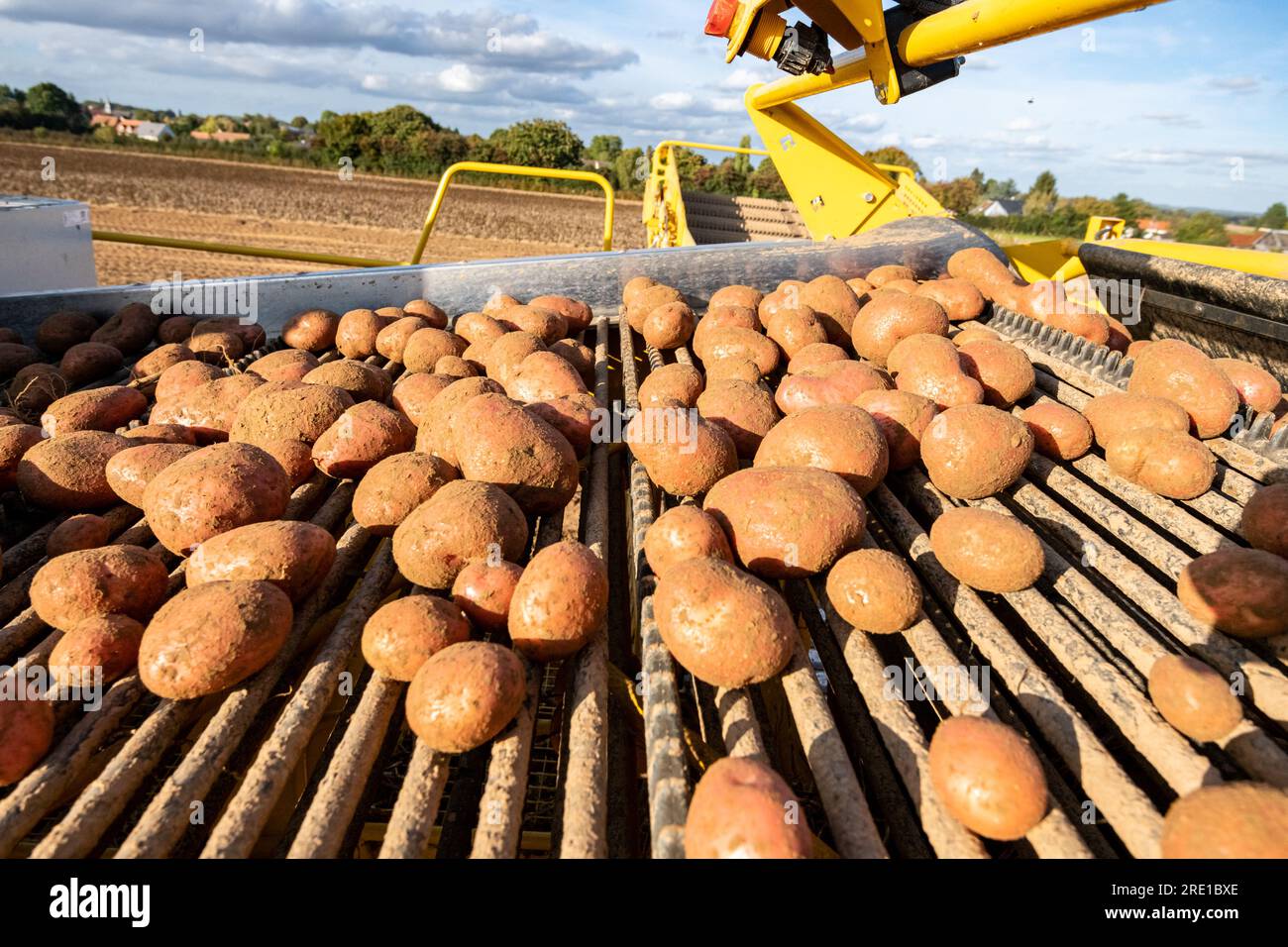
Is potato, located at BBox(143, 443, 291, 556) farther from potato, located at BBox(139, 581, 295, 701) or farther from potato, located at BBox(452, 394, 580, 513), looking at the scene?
potato, located at BBox(452, 394, 580, 513)

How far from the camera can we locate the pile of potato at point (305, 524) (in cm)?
159

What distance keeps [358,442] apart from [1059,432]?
2.33m

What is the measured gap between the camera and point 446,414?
2.41 meters

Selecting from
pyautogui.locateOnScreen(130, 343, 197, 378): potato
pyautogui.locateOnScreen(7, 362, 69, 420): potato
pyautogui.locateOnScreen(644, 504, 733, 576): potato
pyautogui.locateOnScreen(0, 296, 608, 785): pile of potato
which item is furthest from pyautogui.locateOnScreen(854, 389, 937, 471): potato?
pyautogui.locateOnScreen(7, 362, 69, 420): potato

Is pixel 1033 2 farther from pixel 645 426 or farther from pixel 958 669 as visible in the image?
pixel 958 669

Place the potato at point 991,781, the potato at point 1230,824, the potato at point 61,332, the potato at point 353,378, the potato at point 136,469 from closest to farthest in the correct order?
1. the potato at point 1230,824
2. the potato at point 991,781
3. the potato at point 136,469
4. the potato at point 353,378
5. the potato at point 61,332

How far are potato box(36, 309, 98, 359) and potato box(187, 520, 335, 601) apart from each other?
2.57 metres

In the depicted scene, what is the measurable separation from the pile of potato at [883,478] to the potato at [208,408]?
1536 mm

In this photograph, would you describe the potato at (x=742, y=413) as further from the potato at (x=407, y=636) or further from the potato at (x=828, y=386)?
the potato at (x=407, y=636)

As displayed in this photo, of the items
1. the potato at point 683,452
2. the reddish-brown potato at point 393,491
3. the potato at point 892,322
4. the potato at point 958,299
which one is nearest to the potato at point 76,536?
the reddish-brown potato at point 393,491

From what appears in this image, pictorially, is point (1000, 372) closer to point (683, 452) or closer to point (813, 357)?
point (813, 357)
